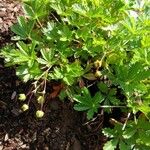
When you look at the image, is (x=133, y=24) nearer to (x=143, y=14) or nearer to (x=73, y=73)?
(x=143, y=14)

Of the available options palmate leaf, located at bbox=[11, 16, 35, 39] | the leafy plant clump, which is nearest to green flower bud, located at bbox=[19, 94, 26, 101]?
the leafy plant clump

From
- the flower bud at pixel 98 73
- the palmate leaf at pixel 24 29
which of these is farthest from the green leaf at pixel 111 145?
the palmate leaf at pixel 24 29

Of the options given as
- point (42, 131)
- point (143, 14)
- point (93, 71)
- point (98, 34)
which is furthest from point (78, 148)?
point (143, 14)

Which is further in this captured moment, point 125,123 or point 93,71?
point 93,71

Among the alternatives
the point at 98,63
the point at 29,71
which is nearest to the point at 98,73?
the point at 98,63

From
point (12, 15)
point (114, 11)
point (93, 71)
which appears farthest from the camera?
point (12, 15)

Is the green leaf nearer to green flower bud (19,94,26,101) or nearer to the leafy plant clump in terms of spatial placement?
the leafy plant clump

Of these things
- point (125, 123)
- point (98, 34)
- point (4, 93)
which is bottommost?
point (125, 123)

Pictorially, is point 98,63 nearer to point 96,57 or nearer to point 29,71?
point 96,57
